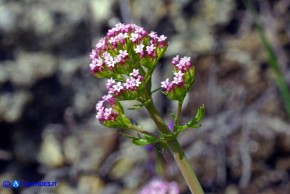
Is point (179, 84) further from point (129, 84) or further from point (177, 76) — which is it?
point (129, 84)

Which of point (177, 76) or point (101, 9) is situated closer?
point (177, 76)

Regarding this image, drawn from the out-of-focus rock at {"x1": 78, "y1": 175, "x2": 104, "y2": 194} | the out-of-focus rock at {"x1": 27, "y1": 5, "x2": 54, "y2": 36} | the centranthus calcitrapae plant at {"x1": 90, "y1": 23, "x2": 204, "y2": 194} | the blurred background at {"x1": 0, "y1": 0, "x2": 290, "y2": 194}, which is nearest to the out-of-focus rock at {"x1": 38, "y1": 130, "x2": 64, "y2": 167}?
the blurred background at {"x1": 0, "y1": 0, "x2": 290, "y2": 194}

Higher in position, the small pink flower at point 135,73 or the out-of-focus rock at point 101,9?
the out-of-focus rock at point 101,9

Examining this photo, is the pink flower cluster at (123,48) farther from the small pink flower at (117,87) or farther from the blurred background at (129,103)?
the blurred background at (129,103)

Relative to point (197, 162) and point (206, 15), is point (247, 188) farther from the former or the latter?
point (206, 15)

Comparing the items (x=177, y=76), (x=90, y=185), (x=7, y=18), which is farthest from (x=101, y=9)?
(x=177, y=76)

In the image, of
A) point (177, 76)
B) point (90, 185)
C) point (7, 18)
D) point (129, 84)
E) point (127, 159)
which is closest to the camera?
point (129, 84)

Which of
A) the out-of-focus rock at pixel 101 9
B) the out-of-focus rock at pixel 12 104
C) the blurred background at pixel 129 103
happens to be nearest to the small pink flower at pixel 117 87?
the blurred background at pixel 129 103
